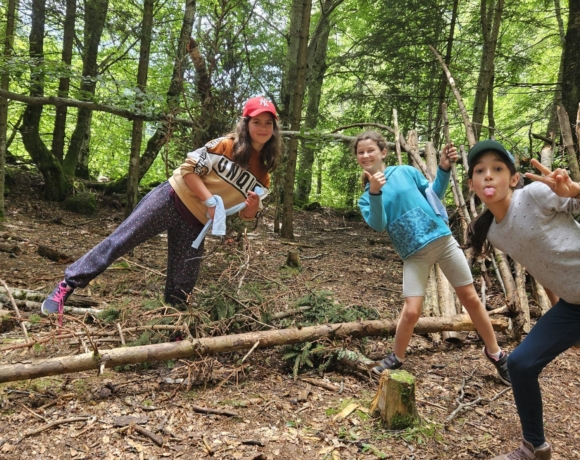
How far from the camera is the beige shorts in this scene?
302 cm

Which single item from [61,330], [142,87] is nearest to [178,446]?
[61,330]

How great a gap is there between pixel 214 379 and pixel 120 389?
66cm

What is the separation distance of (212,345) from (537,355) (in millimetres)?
2121

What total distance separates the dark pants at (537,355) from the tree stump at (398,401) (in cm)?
58

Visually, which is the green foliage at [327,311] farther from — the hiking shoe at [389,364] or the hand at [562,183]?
the hand at [562,183]

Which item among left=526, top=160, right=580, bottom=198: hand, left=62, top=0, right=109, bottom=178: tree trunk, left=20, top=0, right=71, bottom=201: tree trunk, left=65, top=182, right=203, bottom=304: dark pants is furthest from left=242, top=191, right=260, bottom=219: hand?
left=20, top=0, right=71, bottom=201: tree trunk

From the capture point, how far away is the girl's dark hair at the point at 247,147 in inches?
127

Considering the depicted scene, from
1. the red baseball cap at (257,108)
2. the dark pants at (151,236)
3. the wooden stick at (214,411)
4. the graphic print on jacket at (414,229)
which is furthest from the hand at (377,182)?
the wooden stick at (214,411)

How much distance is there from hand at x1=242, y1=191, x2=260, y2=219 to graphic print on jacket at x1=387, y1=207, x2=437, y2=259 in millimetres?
1152

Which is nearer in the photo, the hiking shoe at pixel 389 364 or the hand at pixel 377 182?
the hand at pixel 377 182

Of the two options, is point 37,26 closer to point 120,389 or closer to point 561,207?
point 120,389

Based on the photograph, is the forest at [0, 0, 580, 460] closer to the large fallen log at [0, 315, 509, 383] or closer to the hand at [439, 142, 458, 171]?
the large fallen log at [0, 315, 509, 383]

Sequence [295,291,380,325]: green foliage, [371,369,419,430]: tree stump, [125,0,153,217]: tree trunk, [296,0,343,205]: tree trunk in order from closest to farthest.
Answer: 1. [371,369,419,430]: tree stump
2. [295,291,380,325]: green foliage
3. [125,0,153,217]: tree trunk
4. [296,0,343,205]: tree trunk

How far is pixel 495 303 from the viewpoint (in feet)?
16.3
